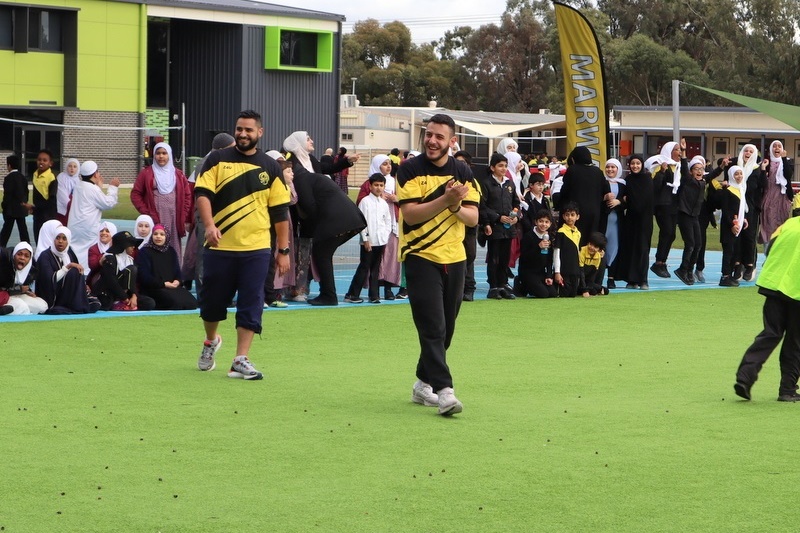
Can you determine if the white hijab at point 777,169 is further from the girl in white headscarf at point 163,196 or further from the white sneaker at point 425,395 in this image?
the white sneaker at point 425,395

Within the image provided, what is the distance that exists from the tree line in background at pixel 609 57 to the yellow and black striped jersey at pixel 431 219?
189 feet

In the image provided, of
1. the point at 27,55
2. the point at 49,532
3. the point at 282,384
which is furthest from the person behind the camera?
the point at 27,55

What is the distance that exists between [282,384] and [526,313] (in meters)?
5.64

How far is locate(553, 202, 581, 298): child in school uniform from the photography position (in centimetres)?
1606

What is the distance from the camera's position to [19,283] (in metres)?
13.3

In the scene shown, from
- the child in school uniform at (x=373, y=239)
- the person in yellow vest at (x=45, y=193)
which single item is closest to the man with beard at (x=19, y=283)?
the child in school uniform at (x=373, y=239)

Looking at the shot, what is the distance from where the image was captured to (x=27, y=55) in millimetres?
43000

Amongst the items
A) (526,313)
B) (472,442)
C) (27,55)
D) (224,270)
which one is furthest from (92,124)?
(472,442)

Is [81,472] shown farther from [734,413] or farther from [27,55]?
[27,55]

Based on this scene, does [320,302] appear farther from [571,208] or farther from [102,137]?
[102,137]

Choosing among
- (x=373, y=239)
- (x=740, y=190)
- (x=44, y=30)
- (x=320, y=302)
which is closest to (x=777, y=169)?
(x=740, y=190)

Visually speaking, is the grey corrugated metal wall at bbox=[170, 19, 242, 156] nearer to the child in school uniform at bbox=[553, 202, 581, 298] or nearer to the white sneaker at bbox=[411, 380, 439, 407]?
the child in school uniform at bbox=[553, 202, 581, 298]

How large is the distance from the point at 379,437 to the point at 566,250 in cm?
906

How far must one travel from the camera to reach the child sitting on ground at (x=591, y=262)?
16.5m
